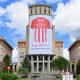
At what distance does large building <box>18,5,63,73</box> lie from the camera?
12712 cm

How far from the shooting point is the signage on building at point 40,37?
416ft

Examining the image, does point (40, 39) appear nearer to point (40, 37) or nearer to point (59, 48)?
point (40, 37)

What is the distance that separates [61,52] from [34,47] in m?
20.6

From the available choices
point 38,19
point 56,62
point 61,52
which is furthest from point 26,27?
point 56,62

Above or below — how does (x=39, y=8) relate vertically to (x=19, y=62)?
above

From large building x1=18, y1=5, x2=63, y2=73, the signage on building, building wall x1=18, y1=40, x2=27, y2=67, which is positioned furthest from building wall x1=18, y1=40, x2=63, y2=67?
the signage on building

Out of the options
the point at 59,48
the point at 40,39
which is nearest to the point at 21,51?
the point at 59,48

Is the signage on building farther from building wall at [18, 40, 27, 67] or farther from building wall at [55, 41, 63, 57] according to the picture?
building wall at [55, 41, 63, 57]

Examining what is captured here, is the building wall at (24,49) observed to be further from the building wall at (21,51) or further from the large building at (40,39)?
the large building at (40,39)

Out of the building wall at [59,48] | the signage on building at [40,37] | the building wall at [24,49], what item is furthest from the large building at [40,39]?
the building wall at [59,48]

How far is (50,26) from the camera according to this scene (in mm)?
129875

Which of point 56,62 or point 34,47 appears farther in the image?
point 34,47

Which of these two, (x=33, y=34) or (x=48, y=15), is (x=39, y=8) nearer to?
(x=48, y=15)

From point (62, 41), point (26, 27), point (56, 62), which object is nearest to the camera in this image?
point (56, 62)
